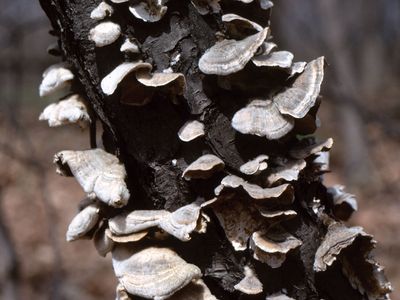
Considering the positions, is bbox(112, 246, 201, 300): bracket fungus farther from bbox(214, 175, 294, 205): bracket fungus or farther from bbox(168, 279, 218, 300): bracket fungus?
bbox(214, 175, 294, 205): bracket fungus

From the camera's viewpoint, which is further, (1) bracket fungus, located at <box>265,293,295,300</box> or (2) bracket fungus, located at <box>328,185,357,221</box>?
(2) bracket fungus, located at <box>328,185,357,221</box>

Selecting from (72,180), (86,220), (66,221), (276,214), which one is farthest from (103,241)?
(72,180)

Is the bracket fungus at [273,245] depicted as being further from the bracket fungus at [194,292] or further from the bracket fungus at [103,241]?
the bracket fungus at [103,241]

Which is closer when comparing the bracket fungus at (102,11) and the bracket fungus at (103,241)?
the bracket fungus at (102,11)

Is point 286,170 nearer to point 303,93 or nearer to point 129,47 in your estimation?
point 303,93

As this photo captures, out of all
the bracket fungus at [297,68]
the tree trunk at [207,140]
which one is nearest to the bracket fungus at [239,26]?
the tree trunk at [207,140]

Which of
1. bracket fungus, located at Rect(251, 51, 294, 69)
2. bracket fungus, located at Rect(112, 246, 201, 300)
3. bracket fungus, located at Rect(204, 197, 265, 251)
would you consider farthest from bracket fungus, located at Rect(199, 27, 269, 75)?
bracket fungus, located at Rect(112, 246, 201, 300)

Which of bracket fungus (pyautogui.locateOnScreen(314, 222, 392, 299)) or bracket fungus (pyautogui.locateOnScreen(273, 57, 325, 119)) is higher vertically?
bracket fungus (pyautogui.locateOnScreen(273, 57, 325, 119))
